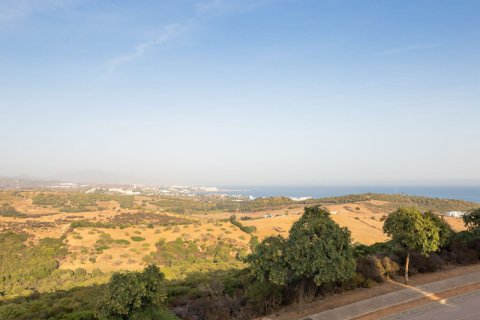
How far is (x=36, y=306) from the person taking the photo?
54.4 feet

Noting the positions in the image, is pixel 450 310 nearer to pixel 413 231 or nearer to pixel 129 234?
pixel 413 231

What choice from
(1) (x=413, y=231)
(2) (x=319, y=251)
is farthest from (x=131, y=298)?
(1) (x=413, y=231)

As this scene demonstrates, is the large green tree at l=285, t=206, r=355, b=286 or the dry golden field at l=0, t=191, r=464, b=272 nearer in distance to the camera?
the large green tree at l=285, t=206, r=355, b=286

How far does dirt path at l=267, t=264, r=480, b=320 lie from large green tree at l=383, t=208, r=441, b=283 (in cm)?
122

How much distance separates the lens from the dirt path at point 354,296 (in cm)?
1295

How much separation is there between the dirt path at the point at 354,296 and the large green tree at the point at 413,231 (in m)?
1.22

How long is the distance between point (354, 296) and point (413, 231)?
4.41 meters

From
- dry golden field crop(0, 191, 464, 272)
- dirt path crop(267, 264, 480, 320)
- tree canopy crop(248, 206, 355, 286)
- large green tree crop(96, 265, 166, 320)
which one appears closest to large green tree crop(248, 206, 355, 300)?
tree canopy crop(248, 206, 355, 286)

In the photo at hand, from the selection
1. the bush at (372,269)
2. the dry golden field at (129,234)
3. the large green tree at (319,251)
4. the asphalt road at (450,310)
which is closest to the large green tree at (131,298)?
the large green tree at (319,251)

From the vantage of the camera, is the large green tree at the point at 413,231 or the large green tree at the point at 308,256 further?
the large green tree at the point at 413,231

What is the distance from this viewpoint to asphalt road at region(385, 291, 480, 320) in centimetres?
1176

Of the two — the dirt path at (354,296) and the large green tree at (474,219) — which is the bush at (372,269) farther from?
the large green tree at (474,219)

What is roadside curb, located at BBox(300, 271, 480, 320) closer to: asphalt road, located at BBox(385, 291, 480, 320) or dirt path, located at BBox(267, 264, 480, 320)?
dirt path, located at BBox(267, 264, 480, 320)

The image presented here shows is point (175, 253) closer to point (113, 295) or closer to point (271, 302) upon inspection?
point (271, 302)
